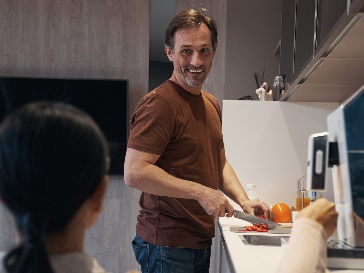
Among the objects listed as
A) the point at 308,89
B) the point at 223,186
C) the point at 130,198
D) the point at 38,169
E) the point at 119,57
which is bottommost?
the point at 130,198

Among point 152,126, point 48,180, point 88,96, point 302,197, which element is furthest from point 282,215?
point 88,96

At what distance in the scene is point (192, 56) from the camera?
2123mm

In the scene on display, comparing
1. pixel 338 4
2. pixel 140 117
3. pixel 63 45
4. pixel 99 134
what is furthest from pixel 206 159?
pixel 63 45

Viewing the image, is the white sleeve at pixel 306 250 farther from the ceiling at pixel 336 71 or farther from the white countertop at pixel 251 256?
the ceiling at pixel 336 71

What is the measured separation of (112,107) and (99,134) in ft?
11.9

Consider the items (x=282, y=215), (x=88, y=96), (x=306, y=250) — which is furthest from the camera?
(x=88, y=96)

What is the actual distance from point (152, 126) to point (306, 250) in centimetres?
98

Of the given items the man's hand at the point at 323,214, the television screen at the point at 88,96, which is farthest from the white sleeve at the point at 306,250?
the television screen at the point at 88,96

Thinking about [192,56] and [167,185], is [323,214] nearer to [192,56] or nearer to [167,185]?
[167,185]

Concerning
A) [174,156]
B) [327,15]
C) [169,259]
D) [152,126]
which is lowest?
[169,259]

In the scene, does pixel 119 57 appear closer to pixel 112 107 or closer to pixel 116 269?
pixel 112 107

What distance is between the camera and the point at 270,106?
129 inches

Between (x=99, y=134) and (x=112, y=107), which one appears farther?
(x=112, y=107)

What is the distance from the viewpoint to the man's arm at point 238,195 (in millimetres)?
2238
